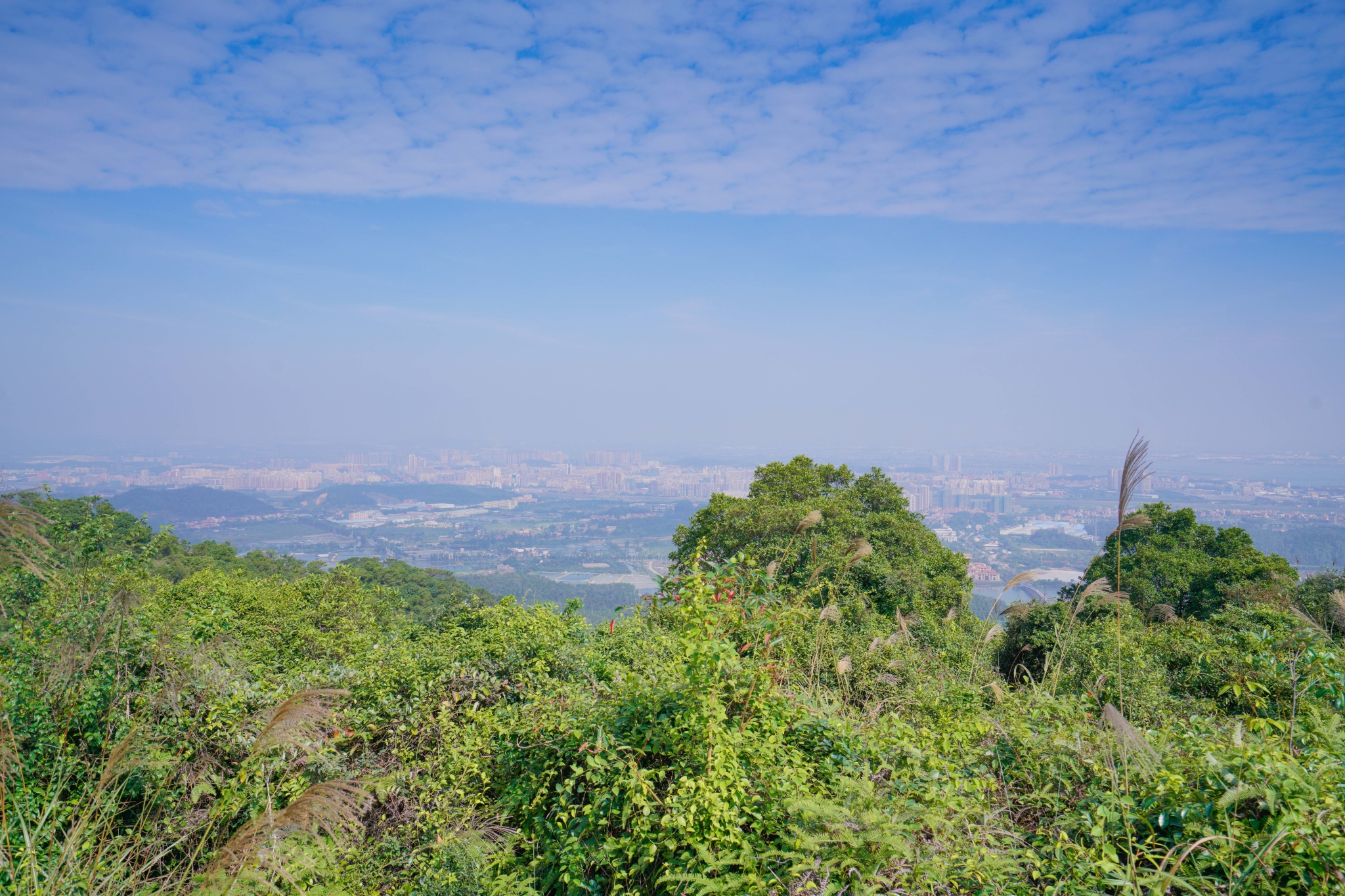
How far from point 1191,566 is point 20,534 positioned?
19.0 metres

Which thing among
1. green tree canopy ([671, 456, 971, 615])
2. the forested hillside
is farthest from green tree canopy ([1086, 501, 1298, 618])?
the forested hillside

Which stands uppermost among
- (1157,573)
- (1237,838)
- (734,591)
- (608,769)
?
(734,591)

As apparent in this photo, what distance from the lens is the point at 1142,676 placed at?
20.7 feet

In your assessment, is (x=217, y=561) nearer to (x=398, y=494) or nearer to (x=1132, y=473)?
(x=1132, y=473)

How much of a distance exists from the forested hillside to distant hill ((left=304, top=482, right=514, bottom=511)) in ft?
383

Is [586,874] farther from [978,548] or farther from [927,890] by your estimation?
[978,548]

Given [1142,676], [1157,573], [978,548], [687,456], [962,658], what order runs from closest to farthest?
[1142,676]
[962,658]
[1157,573]
[978,548]
[687,456]

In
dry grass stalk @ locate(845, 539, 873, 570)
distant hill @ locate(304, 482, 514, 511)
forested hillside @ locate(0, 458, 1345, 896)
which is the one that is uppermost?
dry grass stalk @ locate(845, 539, 873, 570)

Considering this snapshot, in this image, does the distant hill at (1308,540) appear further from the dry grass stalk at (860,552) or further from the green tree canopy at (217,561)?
the green tree canopy at (217,561)

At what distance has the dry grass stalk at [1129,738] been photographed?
2102 millimetres

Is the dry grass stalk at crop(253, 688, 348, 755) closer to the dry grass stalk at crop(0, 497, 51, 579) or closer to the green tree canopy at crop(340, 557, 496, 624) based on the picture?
the dry grass stalk at crop(0, 497, 51, 579)

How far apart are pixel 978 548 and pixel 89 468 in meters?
91.2

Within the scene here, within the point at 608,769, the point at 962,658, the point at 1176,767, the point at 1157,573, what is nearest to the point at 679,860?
the point at 608,769

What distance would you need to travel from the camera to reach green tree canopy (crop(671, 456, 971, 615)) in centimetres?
1403
